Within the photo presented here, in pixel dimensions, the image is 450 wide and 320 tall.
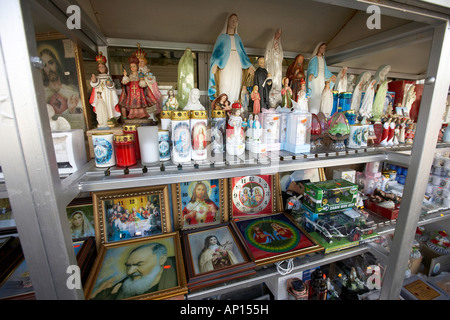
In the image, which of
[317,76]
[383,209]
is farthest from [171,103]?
[383,209]

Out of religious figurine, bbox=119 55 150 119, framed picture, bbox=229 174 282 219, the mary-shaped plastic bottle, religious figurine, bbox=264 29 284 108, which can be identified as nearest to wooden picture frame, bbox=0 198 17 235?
religious figurine, bbox=119 55 150 119

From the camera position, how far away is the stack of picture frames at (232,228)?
2.66 ft

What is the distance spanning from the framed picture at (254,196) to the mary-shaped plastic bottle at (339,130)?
33 cm

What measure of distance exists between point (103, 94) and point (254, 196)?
825 millimetres

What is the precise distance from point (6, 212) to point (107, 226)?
1.29 ft

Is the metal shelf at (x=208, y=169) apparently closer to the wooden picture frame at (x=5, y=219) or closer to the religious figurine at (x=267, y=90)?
the religious figurine at (x=267, y=90)

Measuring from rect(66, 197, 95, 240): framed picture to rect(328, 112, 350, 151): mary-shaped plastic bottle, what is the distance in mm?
1123

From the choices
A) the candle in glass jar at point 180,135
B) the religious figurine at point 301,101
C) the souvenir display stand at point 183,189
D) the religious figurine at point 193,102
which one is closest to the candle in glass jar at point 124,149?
the souvenir display stand at point 183,189

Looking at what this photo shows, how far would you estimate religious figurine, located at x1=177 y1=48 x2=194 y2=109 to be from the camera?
820 mm

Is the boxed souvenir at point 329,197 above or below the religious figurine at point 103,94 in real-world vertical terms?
below

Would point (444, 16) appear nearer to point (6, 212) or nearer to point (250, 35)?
point (250, 35)

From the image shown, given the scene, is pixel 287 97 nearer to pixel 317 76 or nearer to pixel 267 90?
pixel 267 90

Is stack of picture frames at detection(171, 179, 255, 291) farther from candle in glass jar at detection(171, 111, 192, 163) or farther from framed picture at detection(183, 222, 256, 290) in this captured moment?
candle in glass jar at detection(171, 111, 192, 163)
